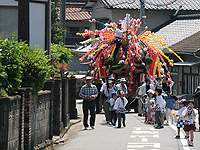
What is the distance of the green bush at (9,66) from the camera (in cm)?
919

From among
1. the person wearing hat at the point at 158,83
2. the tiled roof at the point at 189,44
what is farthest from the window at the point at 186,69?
the person wearing hat at the point at 158,83

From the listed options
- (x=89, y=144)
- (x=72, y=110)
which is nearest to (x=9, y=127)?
(x=89, y=144)

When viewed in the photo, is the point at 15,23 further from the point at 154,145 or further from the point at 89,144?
the point at 154,145

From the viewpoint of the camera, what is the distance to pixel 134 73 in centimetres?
2181

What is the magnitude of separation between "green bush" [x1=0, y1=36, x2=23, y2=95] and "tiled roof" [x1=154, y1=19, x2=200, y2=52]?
18.2 m

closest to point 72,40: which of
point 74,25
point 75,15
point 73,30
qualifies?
point 73,30

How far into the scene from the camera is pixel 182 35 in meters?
32.3

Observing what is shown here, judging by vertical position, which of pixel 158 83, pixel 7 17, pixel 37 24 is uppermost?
pixel 7 17

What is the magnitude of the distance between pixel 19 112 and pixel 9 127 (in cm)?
81

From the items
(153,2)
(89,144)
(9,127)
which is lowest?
(89,144)

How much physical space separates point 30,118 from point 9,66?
5.40 feet

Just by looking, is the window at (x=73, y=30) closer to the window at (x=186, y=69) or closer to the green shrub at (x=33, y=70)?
the window at (x=186, y=69)

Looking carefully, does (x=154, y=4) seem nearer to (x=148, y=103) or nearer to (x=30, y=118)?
(x=148, y=103)

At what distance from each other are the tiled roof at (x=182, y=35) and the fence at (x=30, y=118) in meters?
14.3
